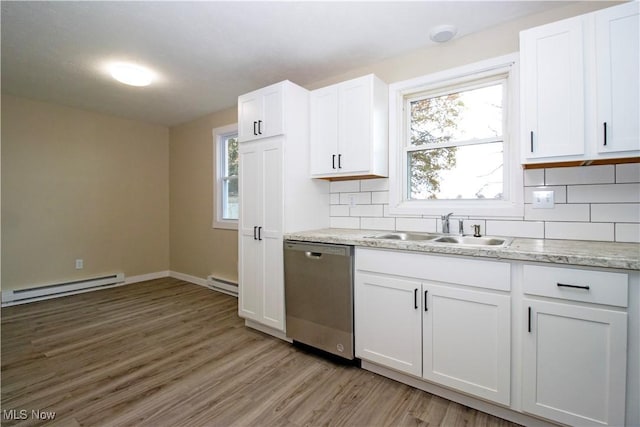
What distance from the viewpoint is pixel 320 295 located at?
227 centimetres

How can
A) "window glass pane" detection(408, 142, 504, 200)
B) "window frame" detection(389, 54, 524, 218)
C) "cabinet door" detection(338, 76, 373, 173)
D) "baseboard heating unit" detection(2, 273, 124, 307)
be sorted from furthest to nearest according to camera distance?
"baseboard heating unit" detection(2, 273, 124, 307) → "cabinet door" detection(338, 76, 373, 173) → "window glass pane" detection(408, 142, 504, 200) → "window frame" detection(389, 54, 524, 218)

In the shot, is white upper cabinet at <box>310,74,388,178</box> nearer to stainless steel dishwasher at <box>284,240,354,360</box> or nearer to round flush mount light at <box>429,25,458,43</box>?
round flush mount light at <box>429,25,458,43</box>

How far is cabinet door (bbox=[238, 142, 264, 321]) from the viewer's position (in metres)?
2.69

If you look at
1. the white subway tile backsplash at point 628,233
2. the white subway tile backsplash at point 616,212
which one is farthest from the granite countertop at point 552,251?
the white subway tile backsplash at point 616,212

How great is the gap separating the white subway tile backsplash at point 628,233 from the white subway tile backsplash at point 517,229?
1.22 feet

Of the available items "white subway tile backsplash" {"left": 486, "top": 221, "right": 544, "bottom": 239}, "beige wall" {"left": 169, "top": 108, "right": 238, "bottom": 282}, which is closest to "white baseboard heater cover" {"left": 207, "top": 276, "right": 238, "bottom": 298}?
"beige wall" {"left": 169, "top": 108, "right": 238, "bottom": 282}

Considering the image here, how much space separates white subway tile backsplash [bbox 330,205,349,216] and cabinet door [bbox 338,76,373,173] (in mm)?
496

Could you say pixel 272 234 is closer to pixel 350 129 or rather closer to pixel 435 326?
pixel 350 129

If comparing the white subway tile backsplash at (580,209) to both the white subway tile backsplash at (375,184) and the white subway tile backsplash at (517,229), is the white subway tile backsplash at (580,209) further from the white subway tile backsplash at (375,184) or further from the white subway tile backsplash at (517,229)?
the white subway tile backsplash at (375,184)

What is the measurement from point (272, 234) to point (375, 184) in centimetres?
→ 106

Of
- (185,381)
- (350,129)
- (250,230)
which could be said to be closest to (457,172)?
(350,129)

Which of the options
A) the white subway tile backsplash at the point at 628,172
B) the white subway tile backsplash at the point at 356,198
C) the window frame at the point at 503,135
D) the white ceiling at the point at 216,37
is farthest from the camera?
the white subway tile backsplash at the point at 356,198

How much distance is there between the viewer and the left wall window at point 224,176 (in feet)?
13.6

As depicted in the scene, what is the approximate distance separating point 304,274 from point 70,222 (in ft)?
12.1
